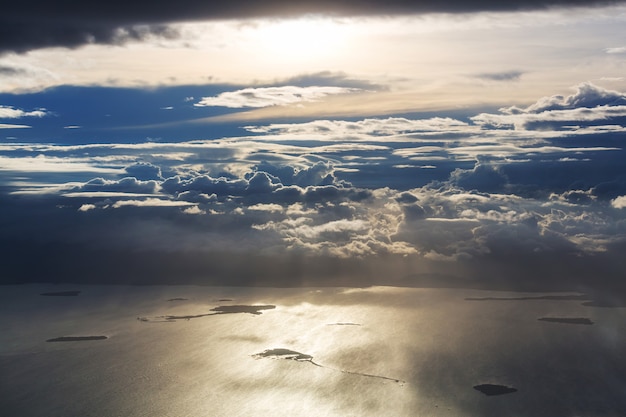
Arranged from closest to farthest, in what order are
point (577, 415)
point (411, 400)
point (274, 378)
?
1. point (577, 415)
2. point (411, 400)
3. point (274, 378)

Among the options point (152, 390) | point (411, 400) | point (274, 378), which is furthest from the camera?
point (274, 378)

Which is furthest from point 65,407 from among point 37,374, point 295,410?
point 295,410

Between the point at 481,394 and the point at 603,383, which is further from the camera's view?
the point at 603,383

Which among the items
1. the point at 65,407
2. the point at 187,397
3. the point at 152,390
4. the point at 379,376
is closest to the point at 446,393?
the point at 379,376

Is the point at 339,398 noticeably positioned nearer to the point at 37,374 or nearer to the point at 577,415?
the point at 577,415

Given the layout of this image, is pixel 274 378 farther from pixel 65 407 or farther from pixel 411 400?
pixel 65 407

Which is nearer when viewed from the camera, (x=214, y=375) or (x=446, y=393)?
(x=446, y=393)
